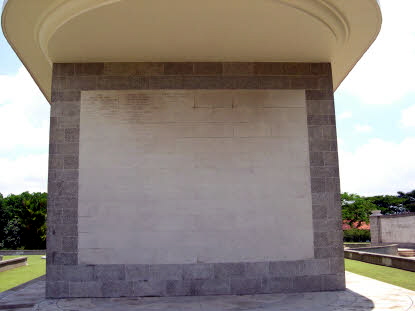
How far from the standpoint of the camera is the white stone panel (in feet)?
33.6

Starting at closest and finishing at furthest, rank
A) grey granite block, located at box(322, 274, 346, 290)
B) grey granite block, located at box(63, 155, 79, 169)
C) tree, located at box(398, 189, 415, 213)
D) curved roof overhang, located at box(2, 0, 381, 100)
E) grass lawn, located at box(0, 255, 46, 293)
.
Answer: curved roof overhang, located at box(2, 0, 381, 100)
grey granite block, located at box(322, 274, 346, 290)
grey granite block, located at box(63, 155, 79, 169)
grass lawn, located at box(0, 255, 46, 293)
tree, located at box(398, 189, 415, 213)

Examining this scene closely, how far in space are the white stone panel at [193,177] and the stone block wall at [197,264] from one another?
0.21 metres

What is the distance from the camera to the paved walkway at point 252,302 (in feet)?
27.8

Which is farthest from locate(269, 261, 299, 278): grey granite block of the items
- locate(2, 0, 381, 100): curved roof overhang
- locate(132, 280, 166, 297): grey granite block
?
locate(2, 0, 381, 100): curved roof overhang

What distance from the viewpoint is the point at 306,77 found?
1106 centimetres

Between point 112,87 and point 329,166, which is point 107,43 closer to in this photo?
point 112,87

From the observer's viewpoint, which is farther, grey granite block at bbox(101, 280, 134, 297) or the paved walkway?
grey granite block at bbox(101, 280, 134, 297)

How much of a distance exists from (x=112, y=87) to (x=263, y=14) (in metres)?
4.37

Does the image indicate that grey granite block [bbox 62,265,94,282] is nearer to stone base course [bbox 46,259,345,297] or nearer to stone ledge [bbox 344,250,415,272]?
stone base course [bbox 46,259,345,297]

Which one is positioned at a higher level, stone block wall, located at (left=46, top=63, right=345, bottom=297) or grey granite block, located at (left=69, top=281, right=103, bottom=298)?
stone block wall, located at (left=46, top=63, right=345, bottom=297)

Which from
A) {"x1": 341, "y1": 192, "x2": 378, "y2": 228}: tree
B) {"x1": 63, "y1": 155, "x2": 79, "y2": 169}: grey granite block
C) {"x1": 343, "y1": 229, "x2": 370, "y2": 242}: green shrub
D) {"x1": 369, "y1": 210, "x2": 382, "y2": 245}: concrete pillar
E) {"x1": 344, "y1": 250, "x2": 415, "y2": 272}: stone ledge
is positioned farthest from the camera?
{"x1": 341, "y1": 192, "x2": 378, "y2": 228}: tree

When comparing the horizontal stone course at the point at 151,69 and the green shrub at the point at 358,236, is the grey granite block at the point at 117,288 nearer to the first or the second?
the horizontal stone course at the point at 151,69

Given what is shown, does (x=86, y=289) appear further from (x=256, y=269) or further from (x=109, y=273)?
(x=256, y=269)

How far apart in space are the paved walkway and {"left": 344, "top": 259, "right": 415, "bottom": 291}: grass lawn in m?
1.18
